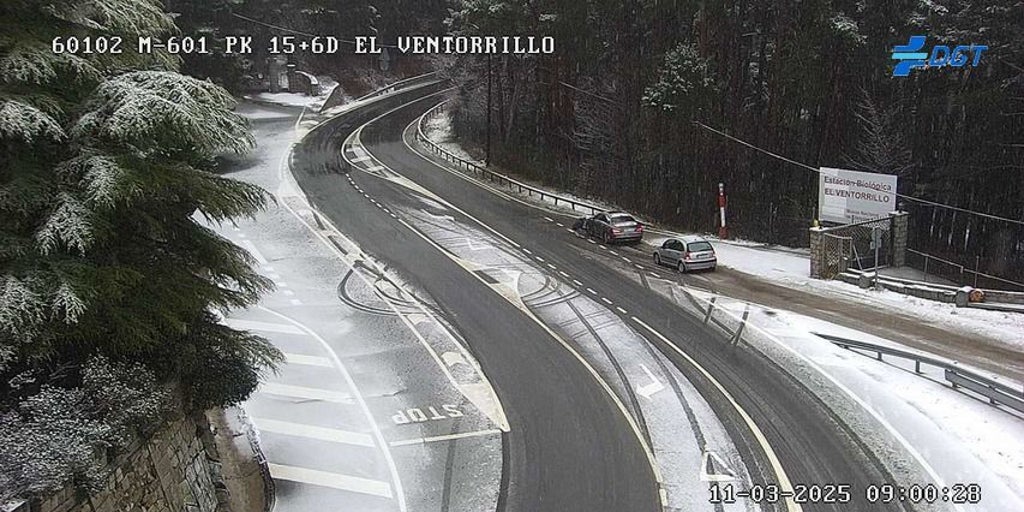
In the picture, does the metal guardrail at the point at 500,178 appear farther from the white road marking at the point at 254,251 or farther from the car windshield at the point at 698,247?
the white road marking at the point at 254,251

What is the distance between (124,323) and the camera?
12195mm

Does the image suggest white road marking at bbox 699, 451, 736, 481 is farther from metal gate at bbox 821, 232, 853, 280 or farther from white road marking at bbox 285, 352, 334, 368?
metal gate at bbox 821, 232, 853, 280

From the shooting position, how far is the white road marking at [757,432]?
1512cm

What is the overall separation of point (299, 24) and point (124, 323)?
2634 inches

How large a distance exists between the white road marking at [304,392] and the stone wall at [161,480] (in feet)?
14.0

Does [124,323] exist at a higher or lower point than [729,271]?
higher

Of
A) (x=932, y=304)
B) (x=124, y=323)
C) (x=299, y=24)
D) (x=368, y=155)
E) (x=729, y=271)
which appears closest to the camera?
(x=124, y=323)

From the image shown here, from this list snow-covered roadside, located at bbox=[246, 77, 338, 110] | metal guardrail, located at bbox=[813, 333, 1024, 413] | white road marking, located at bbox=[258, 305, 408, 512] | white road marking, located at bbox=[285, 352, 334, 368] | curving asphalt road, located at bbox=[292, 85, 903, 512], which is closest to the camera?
curving asphalt road, located at bbox=[292, 85, 903, 512]

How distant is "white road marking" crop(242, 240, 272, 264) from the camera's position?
104 ft

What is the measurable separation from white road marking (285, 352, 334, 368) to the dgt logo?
24306mm

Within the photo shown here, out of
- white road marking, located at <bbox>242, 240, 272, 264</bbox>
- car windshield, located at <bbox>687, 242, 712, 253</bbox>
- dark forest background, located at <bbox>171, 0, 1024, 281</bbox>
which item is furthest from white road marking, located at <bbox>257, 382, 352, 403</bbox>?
dark forest background, located at <bbox>171, 0, 1024, 281</bbox>

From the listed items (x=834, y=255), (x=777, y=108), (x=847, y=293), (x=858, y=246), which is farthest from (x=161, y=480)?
(x=777, y=108)

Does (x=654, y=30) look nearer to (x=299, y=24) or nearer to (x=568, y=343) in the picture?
(x=568, y=343)

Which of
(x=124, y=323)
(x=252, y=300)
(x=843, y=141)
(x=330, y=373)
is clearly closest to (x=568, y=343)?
(x=330, y=373)
